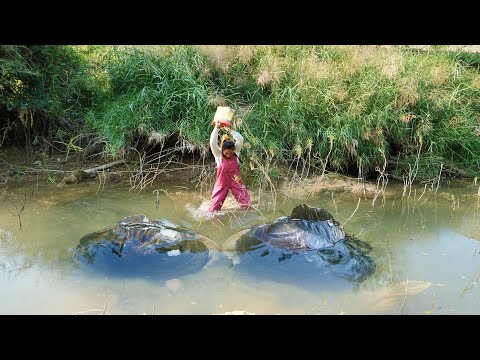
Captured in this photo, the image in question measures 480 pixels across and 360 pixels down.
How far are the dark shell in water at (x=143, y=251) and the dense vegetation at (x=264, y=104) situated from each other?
2.12 metres

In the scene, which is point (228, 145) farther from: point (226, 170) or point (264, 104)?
point (264, 104)

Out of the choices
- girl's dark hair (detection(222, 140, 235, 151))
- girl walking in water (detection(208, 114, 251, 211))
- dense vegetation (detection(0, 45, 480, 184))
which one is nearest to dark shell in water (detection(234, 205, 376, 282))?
girl walking in water (detection(208, 114, 251, 211))

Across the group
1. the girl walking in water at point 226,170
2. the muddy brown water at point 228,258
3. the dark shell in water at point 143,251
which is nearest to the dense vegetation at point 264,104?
the muddy brown water at point 228,258

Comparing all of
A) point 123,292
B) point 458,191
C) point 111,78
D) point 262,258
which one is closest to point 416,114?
point 458,191

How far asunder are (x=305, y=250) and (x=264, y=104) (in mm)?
2963

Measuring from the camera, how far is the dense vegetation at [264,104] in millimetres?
6410

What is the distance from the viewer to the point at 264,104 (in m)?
6.56

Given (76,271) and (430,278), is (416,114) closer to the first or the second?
(430,278)

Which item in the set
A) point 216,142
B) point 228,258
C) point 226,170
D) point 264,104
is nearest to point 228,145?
point 216,142

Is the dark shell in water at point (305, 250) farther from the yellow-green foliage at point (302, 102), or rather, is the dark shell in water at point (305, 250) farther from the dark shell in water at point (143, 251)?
the yellow-green foliage at point (302, 102)

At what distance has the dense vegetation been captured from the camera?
6.41m

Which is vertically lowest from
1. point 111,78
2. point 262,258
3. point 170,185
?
point 170,185

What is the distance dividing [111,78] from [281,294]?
4.77 m

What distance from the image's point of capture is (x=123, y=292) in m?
3.68
